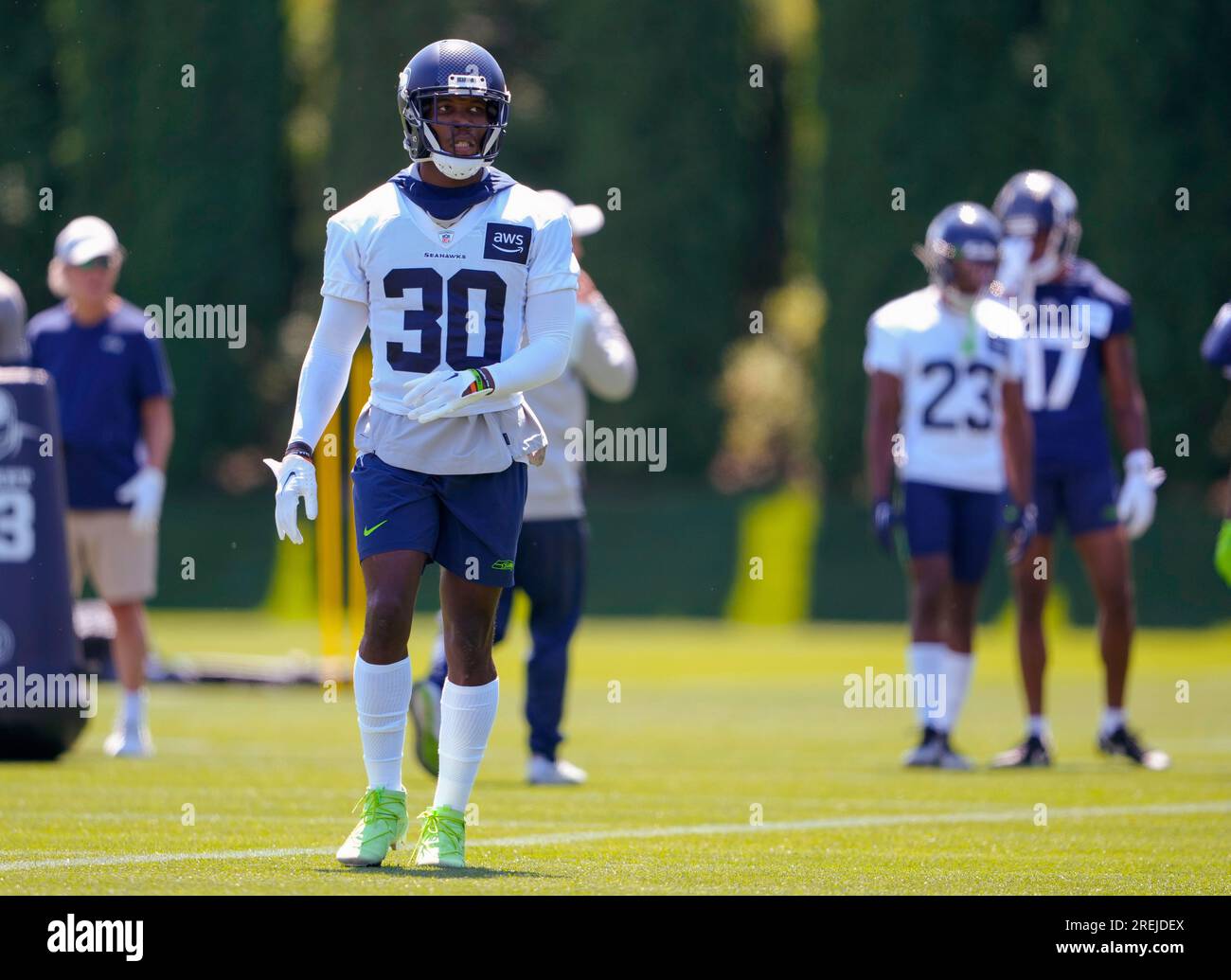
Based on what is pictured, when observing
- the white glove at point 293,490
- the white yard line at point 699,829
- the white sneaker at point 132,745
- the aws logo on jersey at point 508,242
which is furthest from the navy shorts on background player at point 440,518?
the white sneaker at point 132,745

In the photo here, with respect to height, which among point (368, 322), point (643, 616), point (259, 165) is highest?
point (259, 165)

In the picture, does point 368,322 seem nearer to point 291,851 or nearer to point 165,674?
point 291,851

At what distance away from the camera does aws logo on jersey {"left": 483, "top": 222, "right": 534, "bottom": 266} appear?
6.70 m

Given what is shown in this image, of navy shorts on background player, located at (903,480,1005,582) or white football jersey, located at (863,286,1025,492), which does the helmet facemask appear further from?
navy shorts on background player, located at (903,480,1005,582)

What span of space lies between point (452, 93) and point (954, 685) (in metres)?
5.17

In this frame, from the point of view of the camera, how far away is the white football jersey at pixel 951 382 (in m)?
10.9

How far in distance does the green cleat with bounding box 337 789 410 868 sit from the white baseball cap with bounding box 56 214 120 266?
17.2ft

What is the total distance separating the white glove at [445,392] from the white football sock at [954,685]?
4678 mm

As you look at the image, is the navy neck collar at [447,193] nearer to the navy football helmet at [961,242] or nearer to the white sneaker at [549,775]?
the white sneaker at [549,775]

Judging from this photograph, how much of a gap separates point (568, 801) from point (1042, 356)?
3.78 meters

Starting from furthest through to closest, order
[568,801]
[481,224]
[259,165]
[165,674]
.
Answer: [259,165] < [165,674] < [568,801] < [481,224]

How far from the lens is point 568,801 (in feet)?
29.4
